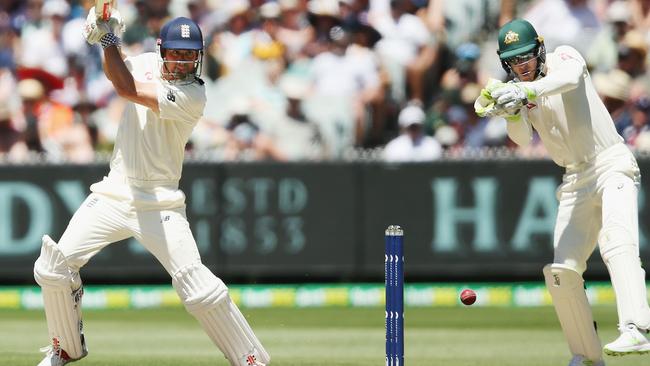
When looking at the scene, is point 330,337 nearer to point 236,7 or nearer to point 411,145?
point 411,145

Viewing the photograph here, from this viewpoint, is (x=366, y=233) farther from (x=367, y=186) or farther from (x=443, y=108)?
(x=443, y=108)

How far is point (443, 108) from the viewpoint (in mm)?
12203

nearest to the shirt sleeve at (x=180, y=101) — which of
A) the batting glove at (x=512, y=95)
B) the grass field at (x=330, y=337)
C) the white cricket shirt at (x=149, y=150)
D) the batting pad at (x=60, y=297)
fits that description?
the white cricket shirt at (x=149, y=150)

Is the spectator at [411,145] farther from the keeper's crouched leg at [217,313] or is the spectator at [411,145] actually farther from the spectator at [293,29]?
the keeper's crouched leg at [217,313]

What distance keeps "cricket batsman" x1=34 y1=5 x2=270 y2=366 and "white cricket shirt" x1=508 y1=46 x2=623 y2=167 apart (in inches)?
64.2

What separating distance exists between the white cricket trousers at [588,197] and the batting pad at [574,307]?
65 millimetres

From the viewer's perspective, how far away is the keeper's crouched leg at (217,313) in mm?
6832

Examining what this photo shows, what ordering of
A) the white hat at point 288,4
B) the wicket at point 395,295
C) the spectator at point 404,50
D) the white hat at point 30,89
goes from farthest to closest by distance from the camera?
the white hat at point 288,4 → the white hat at point 30,89 → the spectator at point 404,50 → the wicket at point 395,295

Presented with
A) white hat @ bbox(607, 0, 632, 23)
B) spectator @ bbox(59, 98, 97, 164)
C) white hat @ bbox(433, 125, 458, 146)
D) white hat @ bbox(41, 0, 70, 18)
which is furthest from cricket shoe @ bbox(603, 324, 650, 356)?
white hat @ bbox(41, 0, 70, 18)

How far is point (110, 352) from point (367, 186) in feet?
11.8

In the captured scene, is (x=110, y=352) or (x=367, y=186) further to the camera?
(x=367, y=186)

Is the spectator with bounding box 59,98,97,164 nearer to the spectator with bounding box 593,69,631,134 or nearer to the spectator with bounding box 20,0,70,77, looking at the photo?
the spectator with bounding box 20,0,70,77

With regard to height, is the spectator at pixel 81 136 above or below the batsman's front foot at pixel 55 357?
above

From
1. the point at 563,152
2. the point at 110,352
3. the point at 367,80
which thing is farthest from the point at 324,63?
the point at 563,152
